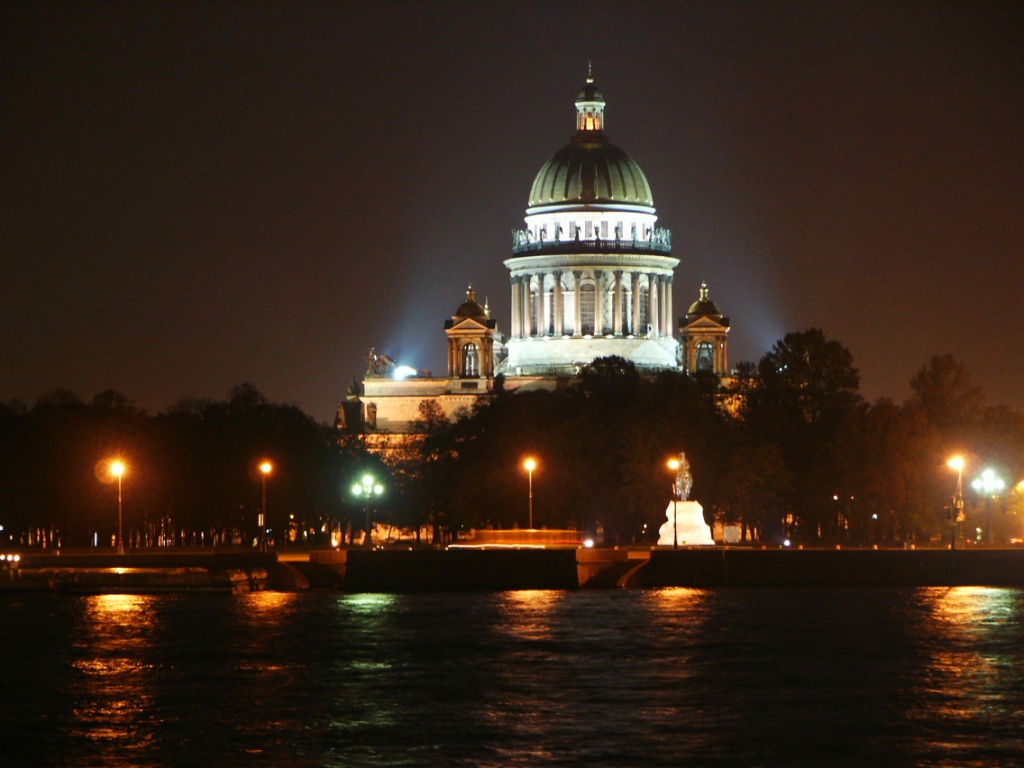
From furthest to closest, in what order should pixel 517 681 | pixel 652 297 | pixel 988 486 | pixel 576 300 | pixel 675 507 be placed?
pixel 652 297 → pixel 576 300 → pixel 988 486 → pixel 675 507 → pixel 517 681

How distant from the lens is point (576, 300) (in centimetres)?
19412

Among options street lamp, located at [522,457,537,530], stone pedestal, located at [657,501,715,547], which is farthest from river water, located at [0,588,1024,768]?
street lamp, located at [522,457,537,530]

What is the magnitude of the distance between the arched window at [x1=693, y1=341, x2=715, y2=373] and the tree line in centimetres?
2712

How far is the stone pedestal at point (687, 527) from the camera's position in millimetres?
127625

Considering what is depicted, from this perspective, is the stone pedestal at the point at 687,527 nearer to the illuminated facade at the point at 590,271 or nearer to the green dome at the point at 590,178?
the illuminated facade at the point at 590,271

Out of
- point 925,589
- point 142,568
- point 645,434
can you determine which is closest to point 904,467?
point 645,434

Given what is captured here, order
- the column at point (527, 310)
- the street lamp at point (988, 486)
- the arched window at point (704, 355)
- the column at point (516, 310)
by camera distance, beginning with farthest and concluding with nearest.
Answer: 1. the column at point (516, 310)
2. the column at point (527, 310)
3. the arched window at point (704, 355)
4. the street lamp at point (988, 486)

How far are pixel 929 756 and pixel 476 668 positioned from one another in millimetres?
20908

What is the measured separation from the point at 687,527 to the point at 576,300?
222ft

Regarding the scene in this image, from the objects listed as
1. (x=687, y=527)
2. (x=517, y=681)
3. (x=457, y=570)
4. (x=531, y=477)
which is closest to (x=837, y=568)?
(x=687, y=527)

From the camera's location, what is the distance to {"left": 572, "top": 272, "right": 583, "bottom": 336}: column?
19325 centimetres

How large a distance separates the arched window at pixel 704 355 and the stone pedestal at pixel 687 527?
→ 61.0 m

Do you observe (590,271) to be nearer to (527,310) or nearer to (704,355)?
(527,310)

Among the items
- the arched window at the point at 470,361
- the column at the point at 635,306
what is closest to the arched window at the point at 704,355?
the column at the point at 635,306
